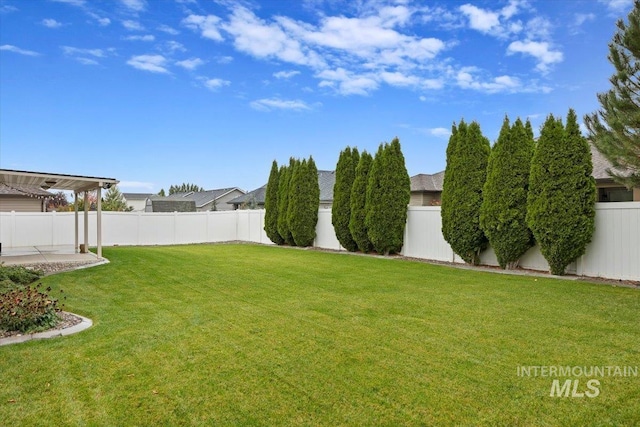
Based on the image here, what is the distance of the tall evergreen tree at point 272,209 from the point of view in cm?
1839

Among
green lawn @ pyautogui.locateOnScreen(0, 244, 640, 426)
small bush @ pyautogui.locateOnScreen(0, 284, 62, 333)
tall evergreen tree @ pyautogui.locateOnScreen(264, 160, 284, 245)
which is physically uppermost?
tall evergreen tree @ pyautogui.locateOnScreen(264, 160, 284, 245)

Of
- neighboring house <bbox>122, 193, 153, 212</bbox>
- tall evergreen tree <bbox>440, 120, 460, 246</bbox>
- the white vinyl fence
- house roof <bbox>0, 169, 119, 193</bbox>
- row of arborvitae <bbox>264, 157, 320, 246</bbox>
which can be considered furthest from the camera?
neighboring house <bbox>122, 193, 153, 212</bbox>

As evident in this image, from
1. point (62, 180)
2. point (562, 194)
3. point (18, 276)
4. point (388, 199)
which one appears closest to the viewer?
point (18, 276)

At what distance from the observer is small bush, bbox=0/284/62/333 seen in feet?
14.8

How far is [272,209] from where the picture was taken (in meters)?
18.5

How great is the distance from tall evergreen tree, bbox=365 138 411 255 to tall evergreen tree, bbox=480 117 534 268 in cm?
337

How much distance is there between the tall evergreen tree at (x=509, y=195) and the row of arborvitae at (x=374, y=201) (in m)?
3.45

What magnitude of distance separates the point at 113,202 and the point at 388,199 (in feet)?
110

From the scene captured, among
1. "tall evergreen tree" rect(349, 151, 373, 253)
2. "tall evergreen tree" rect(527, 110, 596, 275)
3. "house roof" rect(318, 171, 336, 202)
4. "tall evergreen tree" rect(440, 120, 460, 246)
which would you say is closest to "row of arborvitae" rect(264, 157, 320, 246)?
"tall evergreen tree" rect(349, 151, 373, 253)

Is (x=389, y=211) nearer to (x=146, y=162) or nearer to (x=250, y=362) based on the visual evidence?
(x=250, y=362)

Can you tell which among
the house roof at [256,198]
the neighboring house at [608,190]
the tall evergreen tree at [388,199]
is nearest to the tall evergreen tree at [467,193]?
the tall evergreen tree at [388,199]

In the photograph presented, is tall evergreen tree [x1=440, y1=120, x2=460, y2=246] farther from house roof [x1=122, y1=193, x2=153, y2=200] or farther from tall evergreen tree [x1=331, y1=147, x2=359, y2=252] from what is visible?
house roof [x1=122, y1=193, x2=153, y2=200]

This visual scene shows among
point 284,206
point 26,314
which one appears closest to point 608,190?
A: point 284,206

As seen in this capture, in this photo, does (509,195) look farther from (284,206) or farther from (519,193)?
(284,206)
